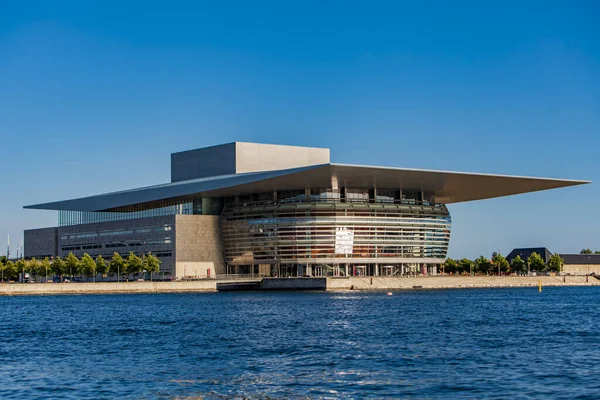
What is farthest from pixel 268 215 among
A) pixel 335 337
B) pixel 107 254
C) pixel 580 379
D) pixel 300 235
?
pixel 580 379

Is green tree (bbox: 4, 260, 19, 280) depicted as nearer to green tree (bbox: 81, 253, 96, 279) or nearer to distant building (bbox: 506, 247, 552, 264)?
green tree (bbox: 81, 253, 96, 279)

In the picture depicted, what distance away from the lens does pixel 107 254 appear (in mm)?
99062

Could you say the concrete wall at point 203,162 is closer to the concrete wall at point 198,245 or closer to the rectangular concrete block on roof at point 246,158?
the rectangular concrete block on roof at point 246,158

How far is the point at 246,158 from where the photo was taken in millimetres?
98938

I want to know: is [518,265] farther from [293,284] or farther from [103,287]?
[103,287]

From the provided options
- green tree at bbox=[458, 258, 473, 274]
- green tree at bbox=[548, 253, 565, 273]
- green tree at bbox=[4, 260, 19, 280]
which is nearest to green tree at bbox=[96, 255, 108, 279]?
green tree at bbox=[4, 260, 19, 280]

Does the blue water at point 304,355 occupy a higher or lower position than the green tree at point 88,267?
lower

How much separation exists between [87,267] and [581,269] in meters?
82.3

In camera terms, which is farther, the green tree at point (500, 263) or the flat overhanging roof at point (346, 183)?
the green tree at point (500, 263)

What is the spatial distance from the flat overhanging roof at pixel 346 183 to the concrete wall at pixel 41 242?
9864mm

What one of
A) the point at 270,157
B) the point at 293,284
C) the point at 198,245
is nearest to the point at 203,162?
the point at 270,157

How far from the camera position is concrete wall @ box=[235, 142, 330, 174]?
324 ft

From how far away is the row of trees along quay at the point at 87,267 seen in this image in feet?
288

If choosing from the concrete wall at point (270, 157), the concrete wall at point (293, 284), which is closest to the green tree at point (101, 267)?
the concrete wall at point (293, 284)
